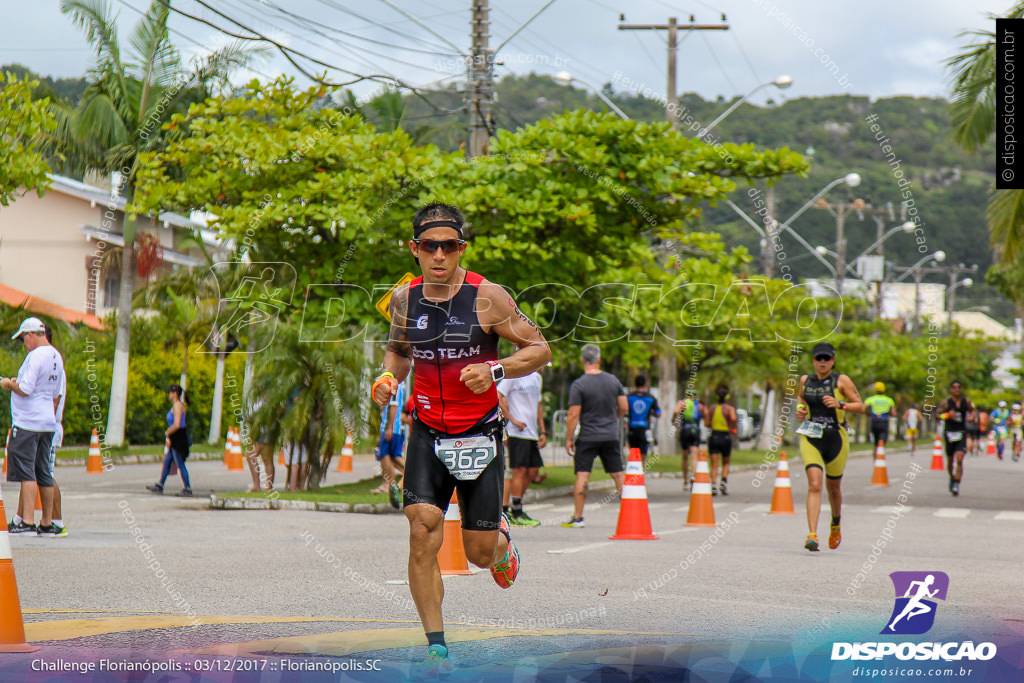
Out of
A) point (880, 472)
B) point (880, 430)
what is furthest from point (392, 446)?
point (880, 430)

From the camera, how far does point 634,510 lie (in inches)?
479

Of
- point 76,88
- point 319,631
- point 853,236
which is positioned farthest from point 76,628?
point 853,236

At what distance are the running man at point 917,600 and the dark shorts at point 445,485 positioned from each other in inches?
86.5

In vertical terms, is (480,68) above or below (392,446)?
above

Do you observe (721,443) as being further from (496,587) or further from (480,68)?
(496,587)

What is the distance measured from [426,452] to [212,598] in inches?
110

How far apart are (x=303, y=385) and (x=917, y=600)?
1165cm

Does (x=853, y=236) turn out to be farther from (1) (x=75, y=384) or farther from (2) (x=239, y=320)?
(2) (x=239, y=320)

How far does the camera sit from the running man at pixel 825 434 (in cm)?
1128

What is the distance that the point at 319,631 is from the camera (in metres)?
6.17

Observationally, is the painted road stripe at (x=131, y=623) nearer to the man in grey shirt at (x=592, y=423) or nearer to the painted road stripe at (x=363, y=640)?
the painted road stripe at (x=363, y=640)

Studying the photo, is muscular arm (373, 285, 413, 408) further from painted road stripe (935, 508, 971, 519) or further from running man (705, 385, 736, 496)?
running man (705, 385, 736, 496)

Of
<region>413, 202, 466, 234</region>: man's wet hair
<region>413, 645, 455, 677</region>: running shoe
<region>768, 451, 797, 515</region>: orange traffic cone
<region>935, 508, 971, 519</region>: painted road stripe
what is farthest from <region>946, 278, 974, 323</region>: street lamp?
<region>413, 645, 455, 677</region>: running shoe

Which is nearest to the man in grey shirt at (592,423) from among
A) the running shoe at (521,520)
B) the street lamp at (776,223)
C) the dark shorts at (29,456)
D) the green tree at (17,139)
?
the running shoe at (521,520)
